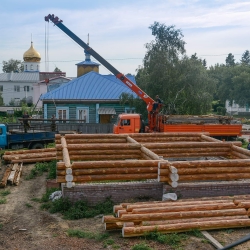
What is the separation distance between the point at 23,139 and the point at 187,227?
14.7 metres

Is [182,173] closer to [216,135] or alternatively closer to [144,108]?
[216,135]

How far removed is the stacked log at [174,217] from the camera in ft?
26.1

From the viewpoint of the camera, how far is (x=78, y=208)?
980 cm

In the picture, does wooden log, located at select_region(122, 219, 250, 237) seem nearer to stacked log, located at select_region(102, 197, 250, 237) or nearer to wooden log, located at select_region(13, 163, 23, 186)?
stacked log, located at select_region(102, 197, 250, 237)

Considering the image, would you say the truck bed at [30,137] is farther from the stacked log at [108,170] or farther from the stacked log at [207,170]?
the stacked log at [207,170]

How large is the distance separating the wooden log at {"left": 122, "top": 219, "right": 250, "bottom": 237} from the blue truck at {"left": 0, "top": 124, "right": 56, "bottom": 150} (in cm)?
1416

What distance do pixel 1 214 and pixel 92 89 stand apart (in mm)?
24341

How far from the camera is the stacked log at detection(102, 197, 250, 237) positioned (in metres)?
7.96

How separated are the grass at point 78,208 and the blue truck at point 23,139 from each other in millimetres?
11085

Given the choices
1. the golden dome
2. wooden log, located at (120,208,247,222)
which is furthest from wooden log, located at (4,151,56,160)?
the golden dome

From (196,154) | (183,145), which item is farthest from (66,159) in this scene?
(196,154)

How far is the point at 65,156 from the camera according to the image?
11023 mm

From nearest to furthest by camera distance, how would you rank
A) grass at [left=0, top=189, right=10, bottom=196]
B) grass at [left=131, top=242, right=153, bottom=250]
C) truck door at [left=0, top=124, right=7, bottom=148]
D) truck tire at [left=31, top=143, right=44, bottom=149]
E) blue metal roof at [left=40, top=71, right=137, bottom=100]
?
grass at [left=131, top=242, right=153, bottom=250]
grass at [left=0, top=189, right=10, bottom=196]
truck door at [left=0, top=124, right=7, bottom=148]
truck tire at [left=31, top=143, right=44, bottom=149]
blue metal roof at [left=40, top=71, right=137, bottom=100]

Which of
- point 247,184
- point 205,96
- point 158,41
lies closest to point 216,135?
point 205,96
